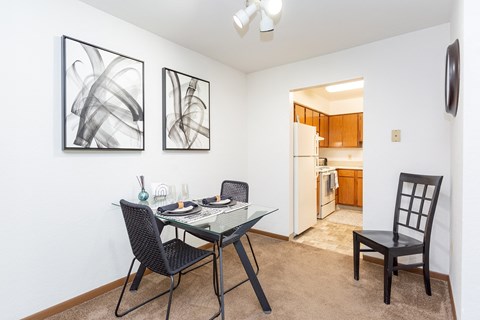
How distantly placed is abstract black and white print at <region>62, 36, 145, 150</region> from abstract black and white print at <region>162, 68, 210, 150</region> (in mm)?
293

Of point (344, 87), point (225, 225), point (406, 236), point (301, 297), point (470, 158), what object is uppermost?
point (344, 87)

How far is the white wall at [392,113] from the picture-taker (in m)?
2.33

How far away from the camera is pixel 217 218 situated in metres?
1.80

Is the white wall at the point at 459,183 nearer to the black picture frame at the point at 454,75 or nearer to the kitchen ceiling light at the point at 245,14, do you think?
the black picture frame at the point at 454,75

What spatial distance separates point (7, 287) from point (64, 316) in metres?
0.44

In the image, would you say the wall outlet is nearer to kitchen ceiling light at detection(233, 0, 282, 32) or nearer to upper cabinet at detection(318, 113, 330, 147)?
kitchen ceiling light at detection(233, 0, 282, 32)

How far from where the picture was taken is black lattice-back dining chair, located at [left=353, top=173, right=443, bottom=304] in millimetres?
1975

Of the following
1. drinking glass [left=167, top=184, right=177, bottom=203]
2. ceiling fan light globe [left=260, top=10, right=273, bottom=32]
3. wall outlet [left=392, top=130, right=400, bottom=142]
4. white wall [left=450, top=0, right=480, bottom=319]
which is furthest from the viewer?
wall outlet [left=392, top=130, right=400, bottom=142]

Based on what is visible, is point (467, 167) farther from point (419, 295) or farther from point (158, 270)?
point (158, 270)

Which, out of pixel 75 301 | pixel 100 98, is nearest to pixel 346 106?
pixel 100 98

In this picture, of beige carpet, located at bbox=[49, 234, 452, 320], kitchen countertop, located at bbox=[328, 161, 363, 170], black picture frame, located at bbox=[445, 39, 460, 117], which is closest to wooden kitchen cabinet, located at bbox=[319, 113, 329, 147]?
kitchen countertop, located at bbox=[328, 161, 363, 170]

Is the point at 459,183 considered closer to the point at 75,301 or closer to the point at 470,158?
the point at 470,158

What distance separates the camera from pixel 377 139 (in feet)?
8.74

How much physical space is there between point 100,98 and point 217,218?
4.69 feet
